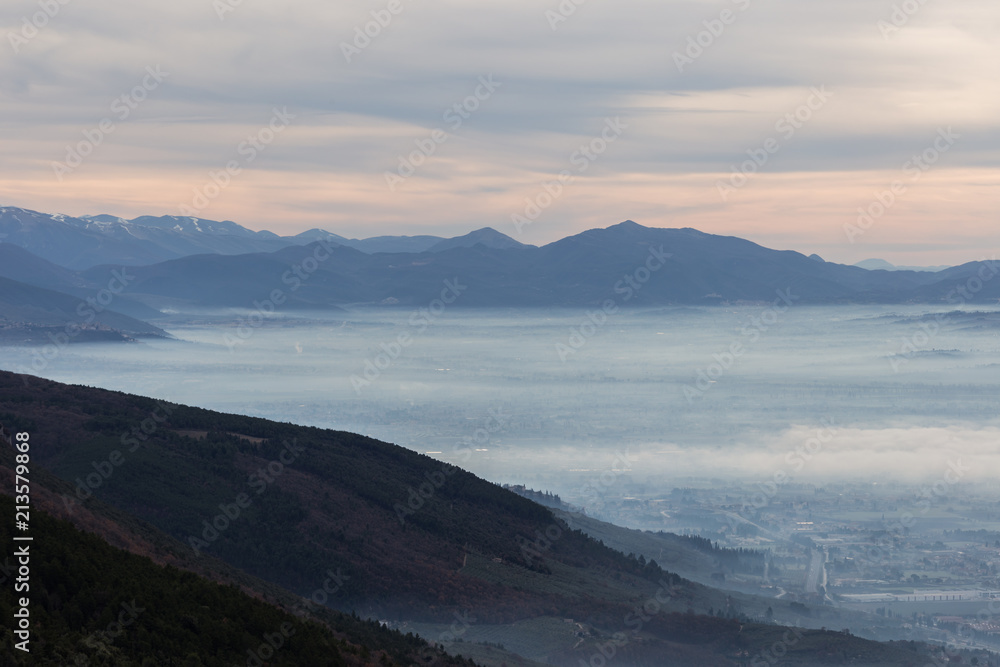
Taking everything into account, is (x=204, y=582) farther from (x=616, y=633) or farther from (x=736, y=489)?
(x=736, y=489)

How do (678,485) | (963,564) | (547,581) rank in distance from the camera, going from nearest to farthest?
1. (547,581)
2. (963,564)
3. (678,485)

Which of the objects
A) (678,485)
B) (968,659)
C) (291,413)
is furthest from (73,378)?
(968,659)
